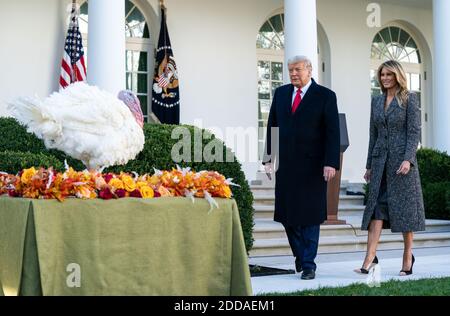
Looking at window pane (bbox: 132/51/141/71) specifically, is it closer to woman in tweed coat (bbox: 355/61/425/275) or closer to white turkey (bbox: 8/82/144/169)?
woman in tweed coat (bbox: 355/61/425/275)

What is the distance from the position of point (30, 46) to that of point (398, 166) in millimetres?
7653

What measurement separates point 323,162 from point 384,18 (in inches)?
412

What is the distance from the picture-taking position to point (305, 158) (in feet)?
22.8

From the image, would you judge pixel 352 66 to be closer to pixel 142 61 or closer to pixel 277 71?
pixel 277 71

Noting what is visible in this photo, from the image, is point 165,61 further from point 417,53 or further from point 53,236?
point 53,236

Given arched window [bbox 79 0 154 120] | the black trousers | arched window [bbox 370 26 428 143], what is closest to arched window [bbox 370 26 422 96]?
arched window [bbox 370 26 428 143]

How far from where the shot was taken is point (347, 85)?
16.2m

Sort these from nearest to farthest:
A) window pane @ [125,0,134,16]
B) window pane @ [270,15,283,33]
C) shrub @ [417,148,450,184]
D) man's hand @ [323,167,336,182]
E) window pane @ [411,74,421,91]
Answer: man's hand @ [323,167,336,182] < shrub @ [417,148,450,184] < window pane @ [125,0,134,16] < window pane @ [270,15,283,33] < window pane @ [411,74,421,91]

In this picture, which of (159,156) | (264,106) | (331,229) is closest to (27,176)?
(159,156)

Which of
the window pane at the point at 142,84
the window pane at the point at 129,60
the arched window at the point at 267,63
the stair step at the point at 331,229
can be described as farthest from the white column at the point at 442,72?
the window pane at the point at 129,60

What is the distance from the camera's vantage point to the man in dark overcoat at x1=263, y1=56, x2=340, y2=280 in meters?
6.91

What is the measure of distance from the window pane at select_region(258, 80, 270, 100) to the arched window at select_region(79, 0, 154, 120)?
2440 mm
